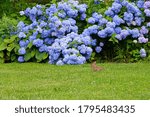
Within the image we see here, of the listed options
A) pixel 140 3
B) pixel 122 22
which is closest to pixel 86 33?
pixel 122 22

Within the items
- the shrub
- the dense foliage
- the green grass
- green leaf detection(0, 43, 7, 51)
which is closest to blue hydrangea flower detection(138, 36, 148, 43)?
the dense foliage

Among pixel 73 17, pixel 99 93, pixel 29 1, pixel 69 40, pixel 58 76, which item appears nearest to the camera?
pixel 99 93

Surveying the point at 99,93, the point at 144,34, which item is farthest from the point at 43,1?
the point at 99,93

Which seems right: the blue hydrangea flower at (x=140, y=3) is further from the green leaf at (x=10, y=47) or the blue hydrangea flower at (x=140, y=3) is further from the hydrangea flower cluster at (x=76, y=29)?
the green leaf at (x=10, y=47)

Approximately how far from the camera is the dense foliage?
914cm

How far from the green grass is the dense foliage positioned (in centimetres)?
69

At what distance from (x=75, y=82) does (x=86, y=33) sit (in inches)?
102

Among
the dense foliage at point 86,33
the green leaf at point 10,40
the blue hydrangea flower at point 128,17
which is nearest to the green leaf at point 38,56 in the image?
the dense foliage at point 86,33

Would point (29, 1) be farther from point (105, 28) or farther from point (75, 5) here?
point (105, 28)

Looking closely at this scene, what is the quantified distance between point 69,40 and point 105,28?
0.73 m

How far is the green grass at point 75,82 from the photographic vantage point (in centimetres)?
612

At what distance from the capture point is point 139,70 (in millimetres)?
7832

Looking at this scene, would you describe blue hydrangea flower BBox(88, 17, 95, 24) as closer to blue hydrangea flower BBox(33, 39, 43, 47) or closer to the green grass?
blue hydrangea flower BBox(33, 39, 43, 47)

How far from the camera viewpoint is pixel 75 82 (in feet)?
22.5
